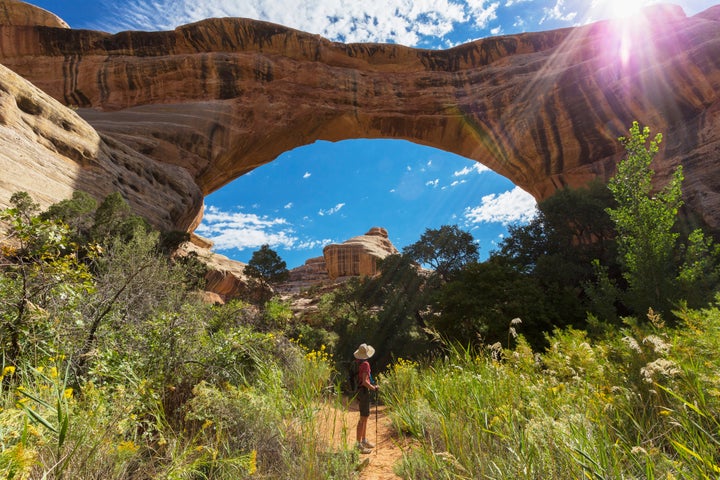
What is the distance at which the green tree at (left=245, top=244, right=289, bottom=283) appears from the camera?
91.9 ft

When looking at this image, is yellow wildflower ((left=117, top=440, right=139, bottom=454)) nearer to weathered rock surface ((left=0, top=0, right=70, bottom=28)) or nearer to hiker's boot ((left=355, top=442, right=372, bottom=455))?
hiker's boot ((left=355, top=442, right=372, bottom=455))

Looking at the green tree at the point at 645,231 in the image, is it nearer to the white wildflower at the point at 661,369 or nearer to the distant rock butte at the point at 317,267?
the white wildflower at the point at 661,369

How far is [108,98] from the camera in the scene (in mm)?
26234

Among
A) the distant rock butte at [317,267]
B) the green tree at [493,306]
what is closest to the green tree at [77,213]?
the distant rock butte at [317,267]

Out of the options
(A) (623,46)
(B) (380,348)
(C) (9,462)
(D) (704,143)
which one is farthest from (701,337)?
(A) (623,46)

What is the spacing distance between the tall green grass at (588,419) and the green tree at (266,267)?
25.6 metres

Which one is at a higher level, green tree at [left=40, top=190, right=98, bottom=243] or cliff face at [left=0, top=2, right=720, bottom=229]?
cliff face at [left=0, top=2, right=720, bottom=229]

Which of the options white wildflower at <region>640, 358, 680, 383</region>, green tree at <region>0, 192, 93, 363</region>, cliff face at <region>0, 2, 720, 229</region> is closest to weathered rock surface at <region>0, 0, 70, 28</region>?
cliff face at <region>0, 2, 720, 229</region>

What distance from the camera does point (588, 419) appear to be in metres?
2.16

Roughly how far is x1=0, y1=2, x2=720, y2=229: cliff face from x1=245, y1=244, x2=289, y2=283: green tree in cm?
694

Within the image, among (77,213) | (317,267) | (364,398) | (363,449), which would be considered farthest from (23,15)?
(363,449)

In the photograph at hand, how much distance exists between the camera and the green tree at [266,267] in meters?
28.0

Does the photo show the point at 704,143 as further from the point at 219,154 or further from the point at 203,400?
the point at 219,154

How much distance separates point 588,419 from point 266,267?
90.8 ft
